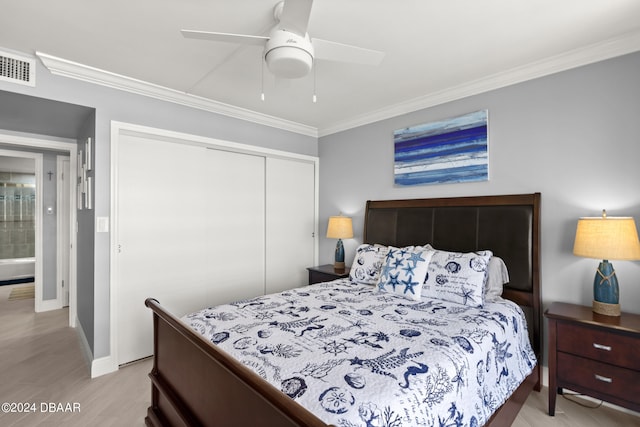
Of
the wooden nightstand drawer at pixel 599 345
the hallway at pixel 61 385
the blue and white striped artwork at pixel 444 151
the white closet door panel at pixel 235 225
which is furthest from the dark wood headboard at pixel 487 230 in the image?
the hallway at pixel 61 385

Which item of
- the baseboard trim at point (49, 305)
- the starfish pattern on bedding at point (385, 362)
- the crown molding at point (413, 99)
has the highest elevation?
the crown molding at point (413, 99)

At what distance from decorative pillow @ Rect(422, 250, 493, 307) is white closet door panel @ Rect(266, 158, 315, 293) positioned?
78.2 inches

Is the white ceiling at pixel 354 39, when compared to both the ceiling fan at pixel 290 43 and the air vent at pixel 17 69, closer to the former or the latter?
the air vent at pixel 17 69

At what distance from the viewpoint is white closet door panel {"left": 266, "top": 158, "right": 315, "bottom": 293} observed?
3.78 m

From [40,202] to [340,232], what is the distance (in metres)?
4.10

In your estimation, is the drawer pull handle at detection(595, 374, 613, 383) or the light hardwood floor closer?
the drawer pull handle at detection(595, 374, 613, 383)

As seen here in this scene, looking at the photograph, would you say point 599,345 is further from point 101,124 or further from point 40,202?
point 40,202

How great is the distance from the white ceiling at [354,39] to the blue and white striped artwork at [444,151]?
30 centimetres

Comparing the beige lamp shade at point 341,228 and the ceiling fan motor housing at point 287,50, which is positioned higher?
the ceiling fan motor housing at point 287,50

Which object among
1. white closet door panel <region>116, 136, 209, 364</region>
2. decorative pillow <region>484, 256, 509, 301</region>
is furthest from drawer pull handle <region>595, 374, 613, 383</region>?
white closet door panel <region>116, 136, 209, 364</region>

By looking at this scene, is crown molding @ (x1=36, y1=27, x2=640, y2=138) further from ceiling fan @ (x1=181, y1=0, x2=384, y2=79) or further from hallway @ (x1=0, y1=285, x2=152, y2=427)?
hallway @ (x1=0, y1=285, x2=152, y2=427)

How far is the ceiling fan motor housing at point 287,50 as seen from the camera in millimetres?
1584

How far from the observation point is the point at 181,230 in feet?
9.91

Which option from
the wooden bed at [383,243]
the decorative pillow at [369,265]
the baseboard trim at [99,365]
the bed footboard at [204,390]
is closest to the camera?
the bed footboard at [204,390]
